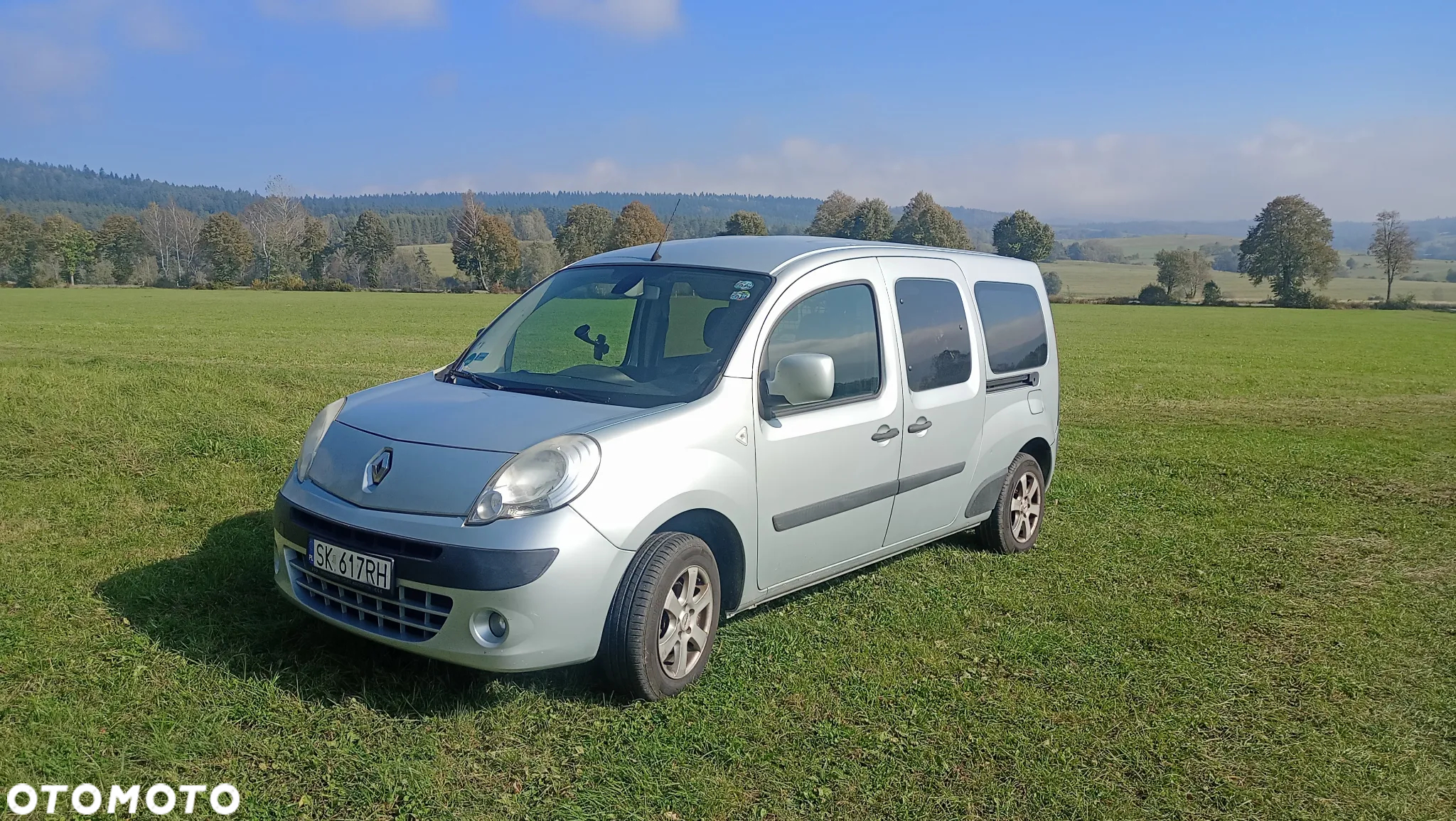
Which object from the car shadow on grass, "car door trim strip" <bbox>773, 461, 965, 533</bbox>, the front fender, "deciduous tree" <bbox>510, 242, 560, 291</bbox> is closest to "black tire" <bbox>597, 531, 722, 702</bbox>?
the front fender

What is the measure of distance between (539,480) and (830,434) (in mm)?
1595

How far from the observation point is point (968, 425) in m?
5.93

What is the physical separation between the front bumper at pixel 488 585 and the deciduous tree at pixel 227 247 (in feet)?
359

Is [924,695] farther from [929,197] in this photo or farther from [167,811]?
[929,197]

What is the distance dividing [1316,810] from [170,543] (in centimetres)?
586

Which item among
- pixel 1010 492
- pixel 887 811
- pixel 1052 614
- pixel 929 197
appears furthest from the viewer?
pixel 929 197

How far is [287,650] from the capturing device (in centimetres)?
Answer: 434

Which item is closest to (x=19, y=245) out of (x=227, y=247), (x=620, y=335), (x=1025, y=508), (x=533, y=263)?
(x=227, y=247)

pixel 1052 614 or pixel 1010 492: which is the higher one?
pixel 1010 492

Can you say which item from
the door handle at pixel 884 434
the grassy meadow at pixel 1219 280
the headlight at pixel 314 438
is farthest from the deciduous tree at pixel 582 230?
the headlight at pixel 314 438

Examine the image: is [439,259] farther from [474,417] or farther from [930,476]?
[474,417]

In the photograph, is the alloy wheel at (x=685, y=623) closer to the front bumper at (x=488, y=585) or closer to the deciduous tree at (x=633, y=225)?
the front bumper at (x=488, y=585)

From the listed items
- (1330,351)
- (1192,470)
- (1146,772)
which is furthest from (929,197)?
(1146,772)

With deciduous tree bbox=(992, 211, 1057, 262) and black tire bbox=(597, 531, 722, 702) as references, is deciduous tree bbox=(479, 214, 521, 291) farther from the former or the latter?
black tire bbox=(597, 531, 722, 702)
